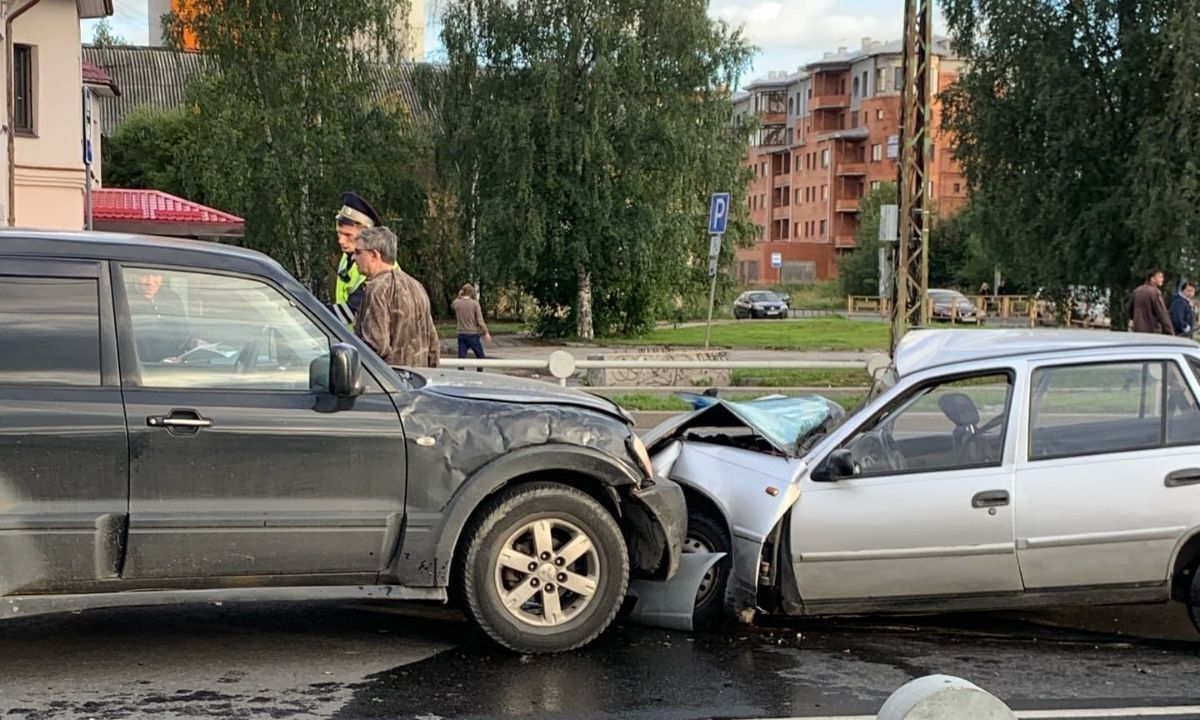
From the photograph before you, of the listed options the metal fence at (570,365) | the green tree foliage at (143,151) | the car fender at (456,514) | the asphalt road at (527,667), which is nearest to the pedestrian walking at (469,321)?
the metal fence at (570,365)

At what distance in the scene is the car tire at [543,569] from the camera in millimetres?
5383

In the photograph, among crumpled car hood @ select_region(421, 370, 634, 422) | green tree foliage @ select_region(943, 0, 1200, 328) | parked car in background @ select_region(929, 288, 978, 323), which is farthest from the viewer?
parked car in background @ select_region(929, 288, 978, 323)

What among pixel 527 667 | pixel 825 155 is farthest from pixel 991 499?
pixel 825 155

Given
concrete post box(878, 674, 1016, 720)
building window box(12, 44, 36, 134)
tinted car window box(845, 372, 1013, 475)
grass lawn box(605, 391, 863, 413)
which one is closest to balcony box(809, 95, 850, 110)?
building window box(12, 44, 36, 134)

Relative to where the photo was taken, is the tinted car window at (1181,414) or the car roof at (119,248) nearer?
the car roof at (119,248)

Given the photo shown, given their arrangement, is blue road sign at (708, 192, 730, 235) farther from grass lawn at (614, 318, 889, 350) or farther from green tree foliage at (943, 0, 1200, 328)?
grass lawn at (614, 318, 889, 350)

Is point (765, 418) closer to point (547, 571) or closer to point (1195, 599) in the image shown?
point (547, 571)

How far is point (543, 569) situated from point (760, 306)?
5513cm

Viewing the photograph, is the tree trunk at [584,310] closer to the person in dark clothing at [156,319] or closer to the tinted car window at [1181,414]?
the tinted car window at [1181,414]

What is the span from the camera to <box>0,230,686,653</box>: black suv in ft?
16.1

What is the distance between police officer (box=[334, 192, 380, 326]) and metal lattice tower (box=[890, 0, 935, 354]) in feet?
29.5

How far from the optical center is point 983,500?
226 inches

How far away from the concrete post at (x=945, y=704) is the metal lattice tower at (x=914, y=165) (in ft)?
42.1

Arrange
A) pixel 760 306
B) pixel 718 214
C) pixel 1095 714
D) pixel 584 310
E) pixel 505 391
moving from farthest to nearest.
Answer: pixel 760 306, pixel 584 310, pixel 718 214, pixel 505 391, pixel 1095 714
